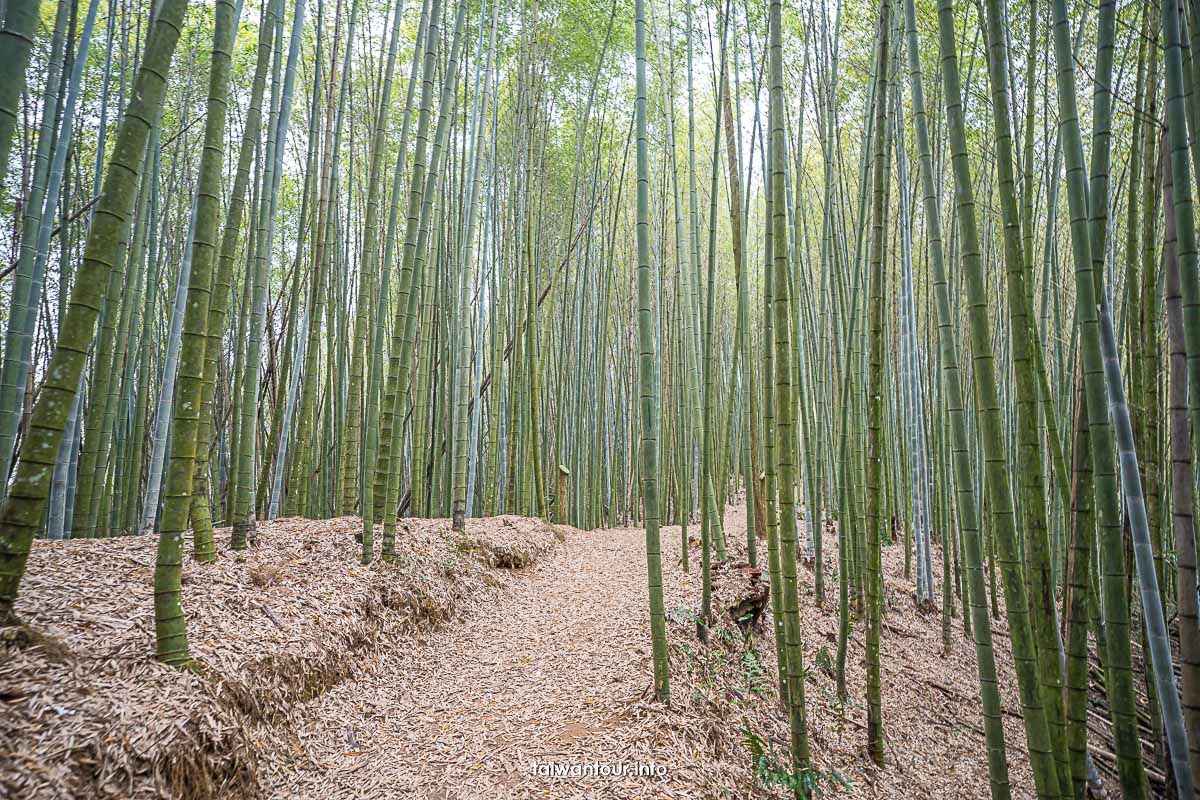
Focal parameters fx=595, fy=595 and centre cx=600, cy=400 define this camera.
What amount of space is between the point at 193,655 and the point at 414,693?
91 centimetres

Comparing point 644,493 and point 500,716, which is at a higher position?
point 644,493

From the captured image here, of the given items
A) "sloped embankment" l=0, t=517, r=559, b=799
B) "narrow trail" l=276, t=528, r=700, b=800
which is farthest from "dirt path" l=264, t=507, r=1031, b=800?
"sloped embankment" l=0, t=517, r=559, b=799

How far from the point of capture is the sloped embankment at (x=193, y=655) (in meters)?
1.33

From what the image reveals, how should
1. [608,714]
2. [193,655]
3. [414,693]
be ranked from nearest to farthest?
[193,655] → [608,714] → [414,693]

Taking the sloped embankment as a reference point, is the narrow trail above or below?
below

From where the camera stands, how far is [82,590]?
1896 millimetres

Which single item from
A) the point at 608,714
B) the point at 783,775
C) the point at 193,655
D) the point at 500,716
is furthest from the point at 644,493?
the point at 193,655

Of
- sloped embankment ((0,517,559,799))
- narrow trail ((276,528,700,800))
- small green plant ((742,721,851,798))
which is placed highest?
sloped embankment ((0,517,559,799))

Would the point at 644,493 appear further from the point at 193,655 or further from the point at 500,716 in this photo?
the point at 193,655

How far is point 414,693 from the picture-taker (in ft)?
8.02

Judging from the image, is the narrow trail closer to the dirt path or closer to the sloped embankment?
the dirt path

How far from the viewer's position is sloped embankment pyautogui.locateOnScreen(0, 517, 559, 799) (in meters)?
1.33

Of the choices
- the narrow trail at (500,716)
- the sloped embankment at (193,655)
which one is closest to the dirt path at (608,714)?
the narrow trail at (500,716)

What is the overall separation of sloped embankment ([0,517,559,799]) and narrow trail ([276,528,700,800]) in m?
0.15
